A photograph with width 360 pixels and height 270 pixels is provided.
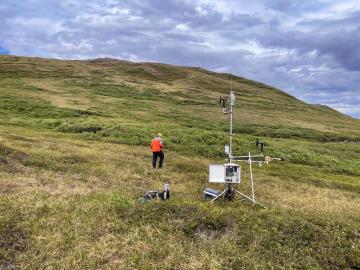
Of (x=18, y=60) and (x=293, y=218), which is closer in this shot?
(x=293, y=218)

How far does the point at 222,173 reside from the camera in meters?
20.5

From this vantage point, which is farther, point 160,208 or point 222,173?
point 222,173

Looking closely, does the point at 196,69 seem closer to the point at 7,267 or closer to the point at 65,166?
the point at 65,166

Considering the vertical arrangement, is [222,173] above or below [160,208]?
above

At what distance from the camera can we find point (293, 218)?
56.1 ft

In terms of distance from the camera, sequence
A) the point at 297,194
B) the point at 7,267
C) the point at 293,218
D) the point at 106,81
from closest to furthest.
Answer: the point at 7,267 → the point at 293,218 → the point at 297,194 → the point at 106,81

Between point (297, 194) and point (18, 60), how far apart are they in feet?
464

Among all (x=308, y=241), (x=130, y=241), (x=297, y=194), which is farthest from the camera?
(x=297, y=194)

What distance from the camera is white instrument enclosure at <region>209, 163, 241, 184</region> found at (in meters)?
20.5

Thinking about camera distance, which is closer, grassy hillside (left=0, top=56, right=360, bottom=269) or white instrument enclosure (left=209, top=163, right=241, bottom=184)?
grassy hillside (left=0, top=56, right=360, bottom=269)

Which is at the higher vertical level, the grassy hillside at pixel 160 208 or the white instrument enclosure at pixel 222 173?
the white instrument enclosure at pixel 222 173

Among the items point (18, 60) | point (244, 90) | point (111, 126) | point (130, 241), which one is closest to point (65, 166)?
point (130, 241)

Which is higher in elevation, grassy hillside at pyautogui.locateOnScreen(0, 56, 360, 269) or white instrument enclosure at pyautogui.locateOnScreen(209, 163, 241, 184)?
white instrument enclosure at pyautogui.locateOnScreen(209, 163, 241, 184)

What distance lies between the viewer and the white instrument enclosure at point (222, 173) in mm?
20469
